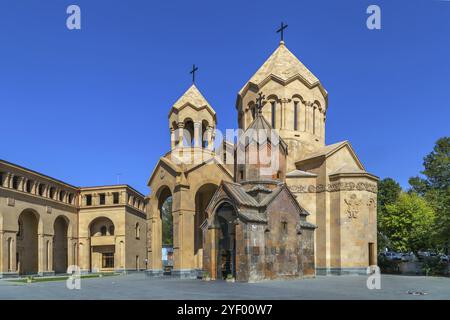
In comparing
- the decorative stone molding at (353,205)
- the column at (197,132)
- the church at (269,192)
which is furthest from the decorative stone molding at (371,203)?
the column at (197,132)

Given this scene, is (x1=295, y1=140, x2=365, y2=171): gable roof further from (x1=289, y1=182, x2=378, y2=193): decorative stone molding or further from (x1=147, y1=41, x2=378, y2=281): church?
(x1=289, y1=182, x2=378, y2=193): decorative stone molding

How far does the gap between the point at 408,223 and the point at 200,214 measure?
642 inches

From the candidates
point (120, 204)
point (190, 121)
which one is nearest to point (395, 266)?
point (190, 121)

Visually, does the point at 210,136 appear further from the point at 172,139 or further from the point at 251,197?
the point at 251,197

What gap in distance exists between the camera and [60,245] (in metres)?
45.8

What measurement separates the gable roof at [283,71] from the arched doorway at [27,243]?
71.0 ft

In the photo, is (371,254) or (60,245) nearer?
(371,254)

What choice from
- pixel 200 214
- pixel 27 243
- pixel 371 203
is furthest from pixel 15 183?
pixel 371 203

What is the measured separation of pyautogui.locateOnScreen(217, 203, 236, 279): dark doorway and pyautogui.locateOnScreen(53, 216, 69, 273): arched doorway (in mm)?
25440

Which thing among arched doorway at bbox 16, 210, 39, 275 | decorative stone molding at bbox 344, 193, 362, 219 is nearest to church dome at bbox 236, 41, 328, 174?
decorative stone molding at bbox 344, 193, 362, 219

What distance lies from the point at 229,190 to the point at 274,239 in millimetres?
3365
